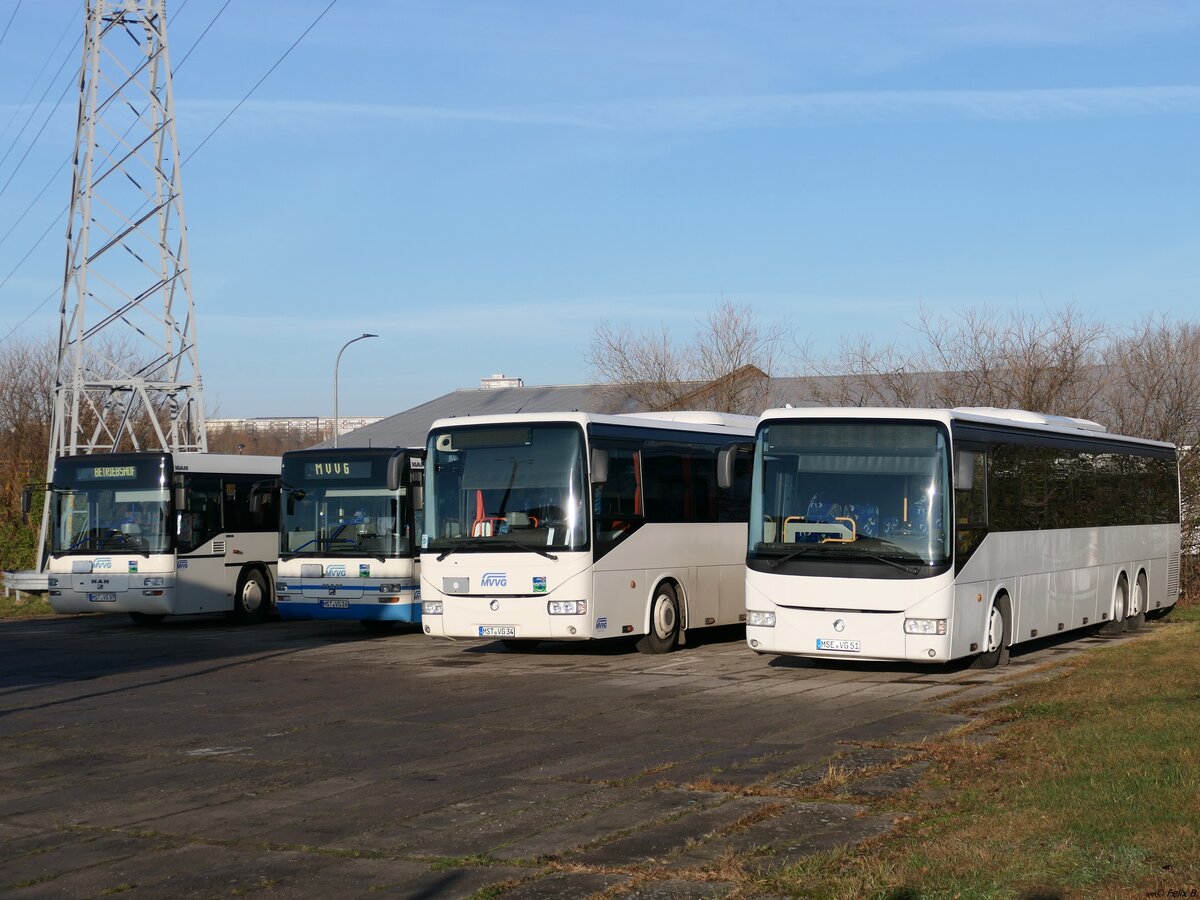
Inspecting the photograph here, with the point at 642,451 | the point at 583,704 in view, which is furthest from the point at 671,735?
the point at 642,451

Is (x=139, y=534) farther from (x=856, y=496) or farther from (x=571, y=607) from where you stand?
(x=856, y=496)

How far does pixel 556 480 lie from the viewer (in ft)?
59.8

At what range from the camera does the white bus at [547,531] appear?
18.1 m

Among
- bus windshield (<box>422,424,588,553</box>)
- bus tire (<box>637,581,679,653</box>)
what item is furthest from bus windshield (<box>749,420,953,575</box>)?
bus tire (<box>637,581,679,653</box>)

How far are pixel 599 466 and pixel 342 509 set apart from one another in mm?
7878

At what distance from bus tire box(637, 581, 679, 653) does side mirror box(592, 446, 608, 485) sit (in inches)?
86.6

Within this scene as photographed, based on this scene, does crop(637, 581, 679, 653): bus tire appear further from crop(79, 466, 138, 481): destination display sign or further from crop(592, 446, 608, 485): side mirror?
crop(79, 466, 138, 481): destination display sign

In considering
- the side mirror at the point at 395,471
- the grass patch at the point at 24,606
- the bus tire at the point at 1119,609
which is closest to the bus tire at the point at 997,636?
the bus tire at the point at 1119,609

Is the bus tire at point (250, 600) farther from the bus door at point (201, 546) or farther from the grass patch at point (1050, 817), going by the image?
the grass patch at point (1050, 817)

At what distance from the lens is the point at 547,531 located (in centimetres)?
1814

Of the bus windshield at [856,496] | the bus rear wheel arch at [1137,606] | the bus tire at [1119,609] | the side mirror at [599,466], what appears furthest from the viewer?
the bus rear wheel arch at [1137,606]

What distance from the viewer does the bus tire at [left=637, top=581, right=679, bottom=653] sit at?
19531 mm

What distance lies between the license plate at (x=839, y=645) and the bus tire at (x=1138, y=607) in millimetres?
8749

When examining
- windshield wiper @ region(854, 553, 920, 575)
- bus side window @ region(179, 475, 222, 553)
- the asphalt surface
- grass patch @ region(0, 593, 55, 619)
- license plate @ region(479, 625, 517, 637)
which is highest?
bus side window @ region(179, 475, 222, 553)
